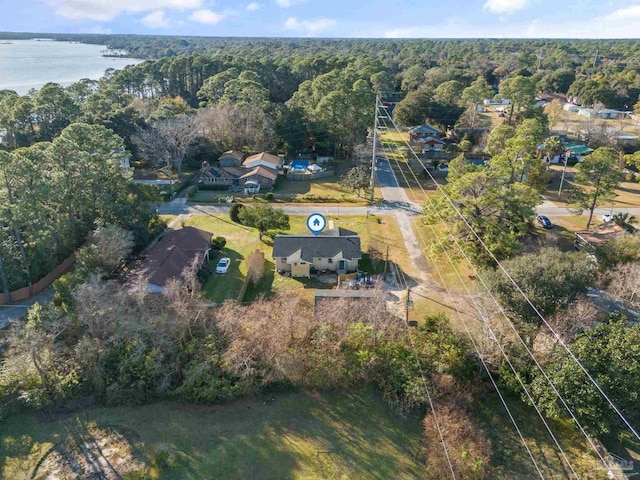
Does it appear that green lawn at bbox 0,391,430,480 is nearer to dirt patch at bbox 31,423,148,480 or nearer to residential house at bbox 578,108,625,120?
dirt patch at bbox 31,423,148,480

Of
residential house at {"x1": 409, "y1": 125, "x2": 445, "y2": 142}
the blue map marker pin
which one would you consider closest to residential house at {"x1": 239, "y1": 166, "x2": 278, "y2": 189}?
the blue map marker pin

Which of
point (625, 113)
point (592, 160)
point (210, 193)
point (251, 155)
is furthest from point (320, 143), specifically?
point (625, 113)

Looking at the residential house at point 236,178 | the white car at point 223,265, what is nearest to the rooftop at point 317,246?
the white car at point 223,265

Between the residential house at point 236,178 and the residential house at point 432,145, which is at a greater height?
the residential house at point 432,145

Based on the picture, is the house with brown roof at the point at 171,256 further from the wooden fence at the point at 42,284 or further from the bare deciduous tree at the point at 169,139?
the bare deciduous tree at the point at 169,139

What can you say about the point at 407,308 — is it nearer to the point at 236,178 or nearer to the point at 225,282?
the point at 225,282

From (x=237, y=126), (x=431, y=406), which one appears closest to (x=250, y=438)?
(x=431, y=406)
